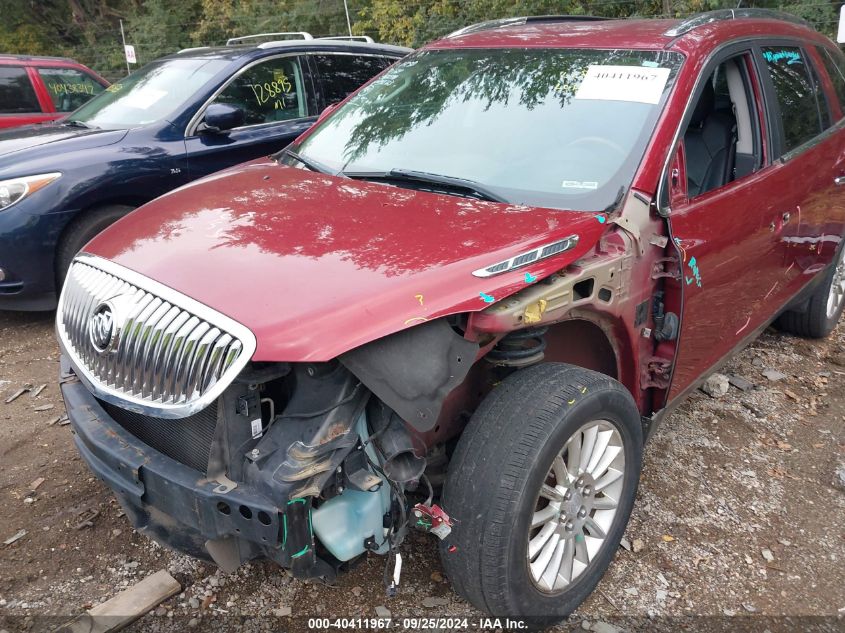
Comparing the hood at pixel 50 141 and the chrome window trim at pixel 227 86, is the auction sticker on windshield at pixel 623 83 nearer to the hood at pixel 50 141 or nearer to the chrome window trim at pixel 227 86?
the chrome window trim at pixel 227 86

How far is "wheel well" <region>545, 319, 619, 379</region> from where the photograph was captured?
2545mm

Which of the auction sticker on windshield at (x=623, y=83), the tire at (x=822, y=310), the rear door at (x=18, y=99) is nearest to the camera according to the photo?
the auction sticker on windshield at (x=623, y=83)

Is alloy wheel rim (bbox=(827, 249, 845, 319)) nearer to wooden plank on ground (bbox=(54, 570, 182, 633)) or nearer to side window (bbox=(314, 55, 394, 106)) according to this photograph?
side window (bbox=(314, 55, 394, 106))

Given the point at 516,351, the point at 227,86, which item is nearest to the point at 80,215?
the point at 227,86

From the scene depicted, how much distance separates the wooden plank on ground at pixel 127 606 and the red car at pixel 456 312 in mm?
435

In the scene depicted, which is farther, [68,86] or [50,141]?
[68,86]

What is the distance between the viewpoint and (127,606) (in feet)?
8.01

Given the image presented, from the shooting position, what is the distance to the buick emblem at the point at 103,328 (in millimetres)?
2082

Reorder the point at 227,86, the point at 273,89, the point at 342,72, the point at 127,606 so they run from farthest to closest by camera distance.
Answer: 1. the point at 342,72
2. the point at 273,89
3. the point at 227,86
4. the point at 127,606

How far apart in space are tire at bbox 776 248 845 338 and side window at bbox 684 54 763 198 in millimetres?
1307

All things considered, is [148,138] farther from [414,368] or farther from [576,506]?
[576,506]

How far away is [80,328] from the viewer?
90.0 inches

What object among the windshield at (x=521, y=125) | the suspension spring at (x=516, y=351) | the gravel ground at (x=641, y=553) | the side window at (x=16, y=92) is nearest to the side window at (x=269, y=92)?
the windshield at (x=521, y=125)

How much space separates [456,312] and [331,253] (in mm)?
461
